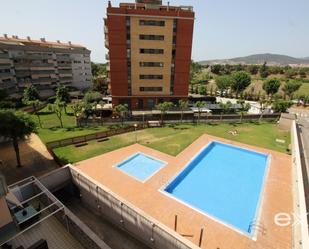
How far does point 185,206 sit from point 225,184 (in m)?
6.04

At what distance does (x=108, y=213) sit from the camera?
13695 millimetres

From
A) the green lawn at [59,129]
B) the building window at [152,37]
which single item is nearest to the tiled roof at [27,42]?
the green lawn at [59,129]

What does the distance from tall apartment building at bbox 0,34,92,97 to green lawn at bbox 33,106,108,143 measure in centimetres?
2059

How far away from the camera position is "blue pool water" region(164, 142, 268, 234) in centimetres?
1423

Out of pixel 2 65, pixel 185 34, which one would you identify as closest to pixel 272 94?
pixel 185 34

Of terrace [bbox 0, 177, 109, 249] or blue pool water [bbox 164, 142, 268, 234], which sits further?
blue pool water [bbox 164, 142, 268, 234]

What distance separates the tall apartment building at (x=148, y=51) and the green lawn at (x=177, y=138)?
38.1 feet

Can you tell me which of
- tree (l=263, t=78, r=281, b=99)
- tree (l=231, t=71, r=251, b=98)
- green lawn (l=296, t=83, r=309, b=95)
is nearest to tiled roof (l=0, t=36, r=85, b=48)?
tree (l=231, t=71, r=251, b=98)

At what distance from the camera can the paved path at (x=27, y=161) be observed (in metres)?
17.6

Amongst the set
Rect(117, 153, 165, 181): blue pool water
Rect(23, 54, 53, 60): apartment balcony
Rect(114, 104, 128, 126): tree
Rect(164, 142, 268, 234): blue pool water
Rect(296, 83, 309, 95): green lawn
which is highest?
Rect(23, 54, 53, 60): apartment balcony

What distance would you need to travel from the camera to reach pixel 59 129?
30.0 m

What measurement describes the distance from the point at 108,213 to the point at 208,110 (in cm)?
3267

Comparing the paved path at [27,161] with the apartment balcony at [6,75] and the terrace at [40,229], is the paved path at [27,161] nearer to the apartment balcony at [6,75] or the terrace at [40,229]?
the terrace at [40,229]

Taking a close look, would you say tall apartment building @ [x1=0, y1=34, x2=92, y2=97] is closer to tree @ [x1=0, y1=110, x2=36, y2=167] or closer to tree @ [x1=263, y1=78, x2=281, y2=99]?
tree @ [x1=0, y1=110, x2=36, y2=167]
